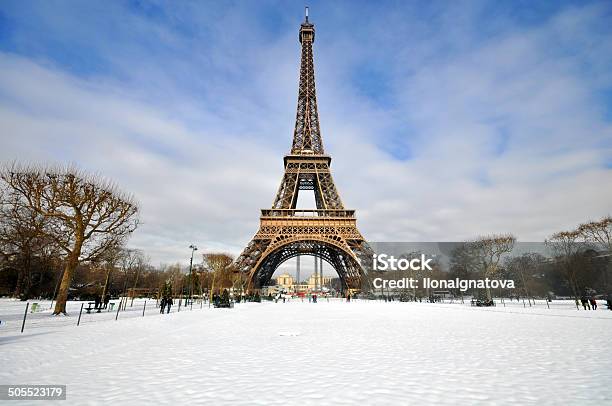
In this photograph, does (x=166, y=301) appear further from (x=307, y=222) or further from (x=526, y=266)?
(x=526, y=266)

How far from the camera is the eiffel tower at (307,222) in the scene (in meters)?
47.5

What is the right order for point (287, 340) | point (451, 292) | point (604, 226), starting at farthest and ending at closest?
1. point (451, 292)
2. point (604, 226)
3. point (287, 340)

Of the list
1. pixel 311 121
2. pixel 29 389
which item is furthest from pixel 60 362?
pixel 311 121

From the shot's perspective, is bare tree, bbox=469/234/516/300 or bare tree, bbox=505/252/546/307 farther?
bare tree, bbox=505/252/546/307

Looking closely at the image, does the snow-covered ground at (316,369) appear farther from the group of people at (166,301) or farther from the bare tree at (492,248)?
the bare tree at (492,248)

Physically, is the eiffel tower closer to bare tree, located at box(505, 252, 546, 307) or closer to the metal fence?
the metal fence

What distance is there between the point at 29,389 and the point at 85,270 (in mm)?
66098

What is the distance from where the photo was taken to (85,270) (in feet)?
200

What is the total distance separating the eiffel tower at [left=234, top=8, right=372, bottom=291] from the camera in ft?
156

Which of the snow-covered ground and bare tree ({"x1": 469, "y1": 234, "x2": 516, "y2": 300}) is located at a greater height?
bare tree ({"x1": 469, "y1": 234, "x2": 516, "y2": 300})

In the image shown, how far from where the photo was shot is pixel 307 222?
164 feet

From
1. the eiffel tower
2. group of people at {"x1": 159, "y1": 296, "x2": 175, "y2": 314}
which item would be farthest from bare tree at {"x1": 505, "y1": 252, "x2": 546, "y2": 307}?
group of people at {"x1": 159, "y1": 296, "x2": 175, "y2": 314}

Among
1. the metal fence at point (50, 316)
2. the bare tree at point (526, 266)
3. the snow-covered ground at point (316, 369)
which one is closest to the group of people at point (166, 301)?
the metal fence at point (50, 316)

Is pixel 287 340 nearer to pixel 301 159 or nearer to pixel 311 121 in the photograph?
pixel 301 159
